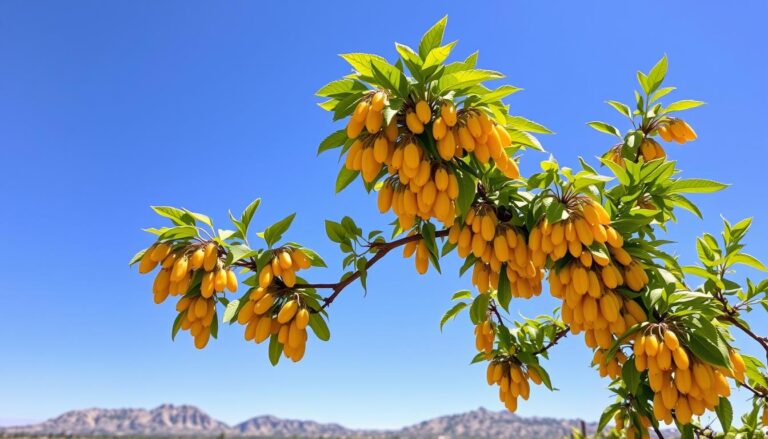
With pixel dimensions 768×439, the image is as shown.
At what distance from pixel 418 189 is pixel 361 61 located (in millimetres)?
788

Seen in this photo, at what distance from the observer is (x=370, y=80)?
3.02m

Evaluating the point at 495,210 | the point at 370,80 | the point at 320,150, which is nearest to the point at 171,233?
the point at 320,150

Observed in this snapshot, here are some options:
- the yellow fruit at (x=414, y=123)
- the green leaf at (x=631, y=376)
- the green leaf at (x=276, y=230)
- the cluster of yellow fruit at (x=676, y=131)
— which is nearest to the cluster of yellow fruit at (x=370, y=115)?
the yellow fruit at (x=414, y=123)

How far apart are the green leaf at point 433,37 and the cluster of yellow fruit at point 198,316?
7.45 feet

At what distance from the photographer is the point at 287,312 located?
3.59m

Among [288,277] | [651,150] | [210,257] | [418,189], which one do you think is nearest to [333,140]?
[418,189]

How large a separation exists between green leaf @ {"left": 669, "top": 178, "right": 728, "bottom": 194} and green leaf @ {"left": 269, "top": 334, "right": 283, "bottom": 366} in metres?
2.94

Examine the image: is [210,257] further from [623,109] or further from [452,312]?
[623,109]

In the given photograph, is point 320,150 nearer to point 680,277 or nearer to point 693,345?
point 693,345

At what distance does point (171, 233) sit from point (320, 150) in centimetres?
116

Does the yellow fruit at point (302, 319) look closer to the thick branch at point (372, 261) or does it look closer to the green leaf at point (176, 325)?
the thick branch at point (372, 261)

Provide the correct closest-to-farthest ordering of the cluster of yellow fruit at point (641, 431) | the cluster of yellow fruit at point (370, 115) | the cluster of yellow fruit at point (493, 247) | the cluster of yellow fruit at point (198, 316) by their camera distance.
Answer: the cluster of yellow fruit at point (370, 115), the cluster of yellow fruit at point (493, 247), the cluster of yellow fruit at point (198, 316), the cluster of yellow fruit at point (641, 431)

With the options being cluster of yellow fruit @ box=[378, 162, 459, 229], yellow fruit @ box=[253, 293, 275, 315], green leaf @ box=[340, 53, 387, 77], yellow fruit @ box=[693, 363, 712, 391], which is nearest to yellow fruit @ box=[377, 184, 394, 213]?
cluster of yellow fruit @ box=[378, 162, 459, 229]

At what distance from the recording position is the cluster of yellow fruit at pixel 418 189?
9.45ft
